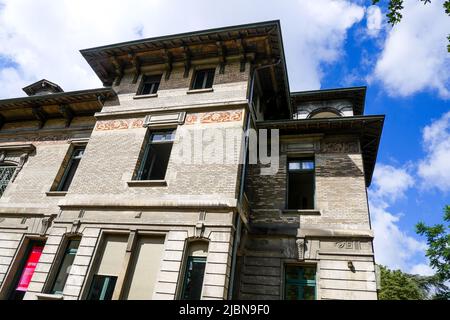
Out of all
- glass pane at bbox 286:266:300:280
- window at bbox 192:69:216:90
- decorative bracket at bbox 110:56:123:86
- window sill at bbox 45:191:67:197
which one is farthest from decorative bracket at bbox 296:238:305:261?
decorative bracket at bbox 110:56:123:86

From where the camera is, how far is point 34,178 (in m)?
11.8

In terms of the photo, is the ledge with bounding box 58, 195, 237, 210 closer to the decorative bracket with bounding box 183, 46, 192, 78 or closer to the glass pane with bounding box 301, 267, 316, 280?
the glass pane with bounding box 301, 267, 316, 280

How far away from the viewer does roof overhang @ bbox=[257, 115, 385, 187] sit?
10188 millimetres

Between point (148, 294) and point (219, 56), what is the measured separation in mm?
8431

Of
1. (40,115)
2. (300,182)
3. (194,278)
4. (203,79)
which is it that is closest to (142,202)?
(194,278)

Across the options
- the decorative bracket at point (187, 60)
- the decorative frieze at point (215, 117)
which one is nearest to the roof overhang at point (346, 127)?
the decorative frieze at point (215, 117)

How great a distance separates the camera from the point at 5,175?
12406mm

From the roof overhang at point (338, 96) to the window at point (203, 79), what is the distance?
4233mm

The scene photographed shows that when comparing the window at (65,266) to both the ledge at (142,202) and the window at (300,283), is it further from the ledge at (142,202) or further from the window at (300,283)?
the window at (300,283)

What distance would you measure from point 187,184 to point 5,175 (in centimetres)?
905

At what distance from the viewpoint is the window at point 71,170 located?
37.9 feet

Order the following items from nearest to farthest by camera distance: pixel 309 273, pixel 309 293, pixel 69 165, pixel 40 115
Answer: pixel 309 293
pixel 309 273
pixel 69 165
pixel 40 115

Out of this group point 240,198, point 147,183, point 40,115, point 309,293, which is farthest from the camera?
point 40,115

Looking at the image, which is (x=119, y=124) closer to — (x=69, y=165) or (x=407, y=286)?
(x=69, y=165)
